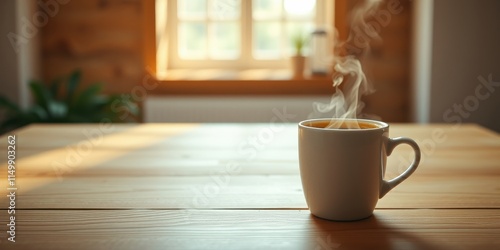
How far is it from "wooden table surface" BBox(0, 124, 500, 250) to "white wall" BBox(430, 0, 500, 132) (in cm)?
160

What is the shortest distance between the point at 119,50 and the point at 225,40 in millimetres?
648

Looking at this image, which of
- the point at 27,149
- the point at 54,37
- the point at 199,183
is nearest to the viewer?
the point at 199,183

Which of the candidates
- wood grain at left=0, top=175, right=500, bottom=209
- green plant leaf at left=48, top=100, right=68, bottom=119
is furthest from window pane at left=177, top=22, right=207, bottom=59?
wood grain at left=0, top=175, right=500, bottom=209

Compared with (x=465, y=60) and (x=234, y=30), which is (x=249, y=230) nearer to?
(x=465, y=60)

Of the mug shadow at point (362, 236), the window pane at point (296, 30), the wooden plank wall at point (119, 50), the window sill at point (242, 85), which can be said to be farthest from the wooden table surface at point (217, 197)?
the window pane at point (296, 30)

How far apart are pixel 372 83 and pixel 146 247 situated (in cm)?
271

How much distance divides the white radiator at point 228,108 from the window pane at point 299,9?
55 centimetres

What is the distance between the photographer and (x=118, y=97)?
2.59 metres

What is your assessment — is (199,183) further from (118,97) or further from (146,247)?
(118,97)

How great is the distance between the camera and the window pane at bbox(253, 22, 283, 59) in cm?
317

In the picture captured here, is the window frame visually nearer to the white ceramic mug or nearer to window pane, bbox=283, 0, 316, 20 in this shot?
window pane, bbox=283, 0, 316, 20

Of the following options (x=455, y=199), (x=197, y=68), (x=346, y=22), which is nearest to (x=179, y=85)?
(x=197, y=68)

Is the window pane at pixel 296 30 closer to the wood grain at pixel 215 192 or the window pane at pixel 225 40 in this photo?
the window pane at pixel 225 40

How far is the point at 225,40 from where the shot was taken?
3.21 metres
